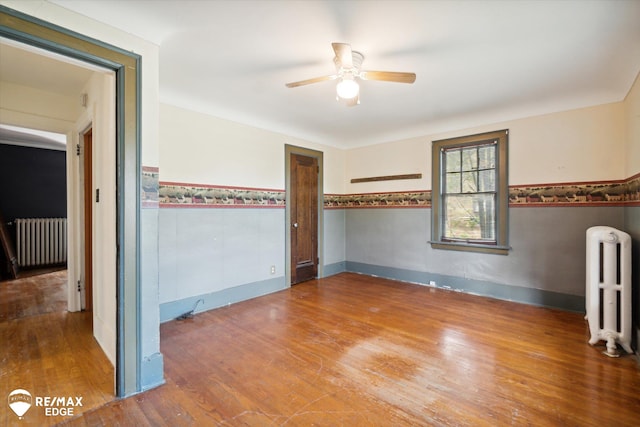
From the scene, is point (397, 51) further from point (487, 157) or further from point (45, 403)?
point (45, 403)

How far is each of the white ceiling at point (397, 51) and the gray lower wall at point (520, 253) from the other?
1.39 m

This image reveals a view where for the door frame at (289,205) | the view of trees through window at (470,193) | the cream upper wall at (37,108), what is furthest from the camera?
the door frame at (289,205)

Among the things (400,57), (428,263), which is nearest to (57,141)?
(400,57)

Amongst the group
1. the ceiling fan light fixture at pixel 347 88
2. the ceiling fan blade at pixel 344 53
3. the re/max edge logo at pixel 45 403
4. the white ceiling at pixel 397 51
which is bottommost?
the re/max edge logo at pixel 45 403

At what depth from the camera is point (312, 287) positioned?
4.62 metres

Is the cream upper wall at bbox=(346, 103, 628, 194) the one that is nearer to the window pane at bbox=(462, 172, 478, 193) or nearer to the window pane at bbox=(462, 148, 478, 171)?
the window pane at bbox=(462, 148, 478, 171)

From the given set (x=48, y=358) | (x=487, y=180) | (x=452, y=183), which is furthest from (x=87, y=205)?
(x=487, y=180)

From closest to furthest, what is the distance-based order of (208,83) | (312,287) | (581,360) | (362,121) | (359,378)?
(359,378) → (581,360) → (208,83) → (362,121) → (312,287)

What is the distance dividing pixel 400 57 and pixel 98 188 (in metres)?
2.93

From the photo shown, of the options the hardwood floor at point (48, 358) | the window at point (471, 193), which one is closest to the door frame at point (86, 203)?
the hardwood floor at point (48, 358)

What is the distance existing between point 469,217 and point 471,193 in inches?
14.7

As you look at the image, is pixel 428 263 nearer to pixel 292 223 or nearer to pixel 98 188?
pixel 292 223

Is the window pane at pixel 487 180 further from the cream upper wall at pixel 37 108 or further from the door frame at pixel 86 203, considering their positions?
the cream upper wall at pixel 37 108

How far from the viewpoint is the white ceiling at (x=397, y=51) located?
1.84 m
